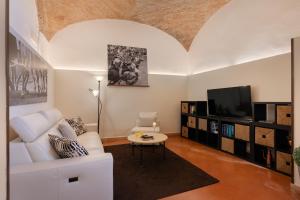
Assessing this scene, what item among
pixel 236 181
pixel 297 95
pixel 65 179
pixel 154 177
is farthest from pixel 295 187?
pixel 65 179

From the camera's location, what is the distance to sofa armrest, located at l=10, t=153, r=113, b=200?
1370 mm

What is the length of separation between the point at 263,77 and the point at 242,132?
1098 millimetres

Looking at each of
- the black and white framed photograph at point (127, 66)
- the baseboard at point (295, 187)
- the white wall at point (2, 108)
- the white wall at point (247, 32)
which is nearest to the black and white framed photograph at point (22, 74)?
the white wall at point (2, 108)

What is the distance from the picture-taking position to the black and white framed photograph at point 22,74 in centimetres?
173

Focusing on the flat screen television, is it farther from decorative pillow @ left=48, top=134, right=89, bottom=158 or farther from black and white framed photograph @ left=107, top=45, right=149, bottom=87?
decorative pillow @ left=48, top=134, right=89, bottom=158

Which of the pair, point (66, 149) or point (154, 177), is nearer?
point (66, 149)

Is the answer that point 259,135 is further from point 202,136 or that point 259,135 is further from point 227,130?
point 202,136

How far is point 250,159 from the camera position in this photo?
3088mm

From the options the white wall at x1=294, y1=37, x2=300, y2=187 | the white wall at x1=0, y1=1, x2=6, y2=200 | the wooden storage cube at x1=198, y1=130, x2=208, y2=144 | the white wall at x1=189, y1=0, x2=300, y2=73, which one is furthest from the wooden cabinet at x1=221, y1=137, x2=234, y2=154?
the white wall at x1=0, y1=1, x2=6, y2=200

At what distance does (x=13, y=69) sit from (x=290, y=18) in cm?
394

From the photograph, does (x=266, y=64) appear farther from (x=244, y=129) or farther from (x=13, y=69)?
(x=13, y=69)

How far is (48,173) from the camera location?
1.43m

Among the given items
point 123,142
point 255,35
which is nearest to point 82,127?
point 123,142

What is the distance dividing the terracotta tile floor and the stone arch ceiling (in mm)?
3291
